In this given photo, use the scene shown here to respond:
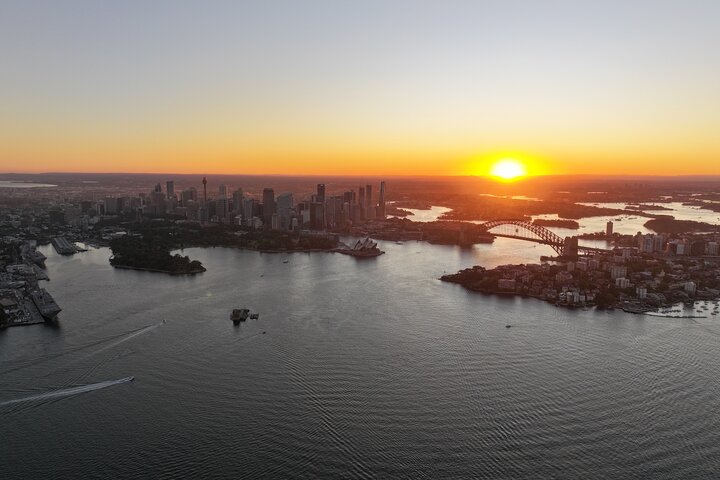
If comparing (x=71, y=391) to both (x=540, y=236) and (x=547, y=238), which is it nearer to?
(x=547, y=238)

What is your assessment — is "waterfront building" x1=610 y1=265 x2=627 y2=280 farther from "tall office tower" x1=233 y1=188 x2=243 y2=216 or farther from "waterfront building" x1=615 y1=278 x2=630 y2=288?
"tall office tower" x1=233 y1=188 x2=243 y2=216

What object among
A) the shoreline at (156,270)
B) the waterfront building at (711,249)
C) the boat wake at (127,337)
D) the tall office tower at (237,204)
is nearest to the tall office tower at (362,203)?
the tall office tower at (237,204)

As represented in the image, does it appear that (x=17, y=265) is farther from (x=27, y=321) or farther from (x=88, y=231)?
(x=88, y=231)

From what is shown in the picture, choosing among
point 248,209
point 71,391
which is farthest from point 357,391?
point 248,209

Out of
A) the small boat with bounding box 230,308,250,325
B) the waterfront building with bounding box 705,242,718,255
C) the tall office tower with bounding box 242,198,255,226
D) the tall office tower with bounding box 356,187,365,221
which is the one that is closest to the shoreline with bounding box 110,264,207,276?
the small boat with bounding box 230,308,250,325

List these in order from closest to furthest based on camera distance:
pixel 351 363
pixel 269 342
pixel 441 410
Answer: pixel 441 410 → pixel 351 363 → pixel 269 342

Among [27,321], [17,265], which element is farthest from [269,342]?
[17,265]
